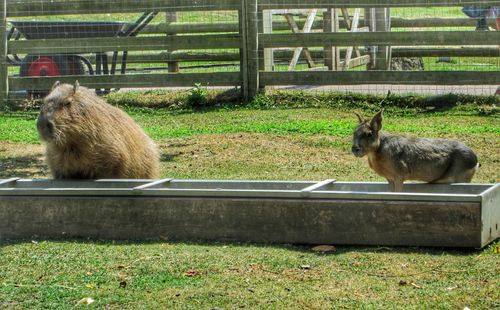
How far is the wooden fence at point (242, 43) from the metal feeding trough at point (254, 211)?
634 cm

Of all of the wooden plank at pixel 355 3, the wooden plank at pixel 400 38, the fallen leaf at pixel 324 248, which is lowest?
the fallen leaf at pixel 324 248

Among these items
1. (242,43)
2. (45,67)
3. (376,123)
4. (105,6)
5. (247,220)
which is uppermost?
(105,6)

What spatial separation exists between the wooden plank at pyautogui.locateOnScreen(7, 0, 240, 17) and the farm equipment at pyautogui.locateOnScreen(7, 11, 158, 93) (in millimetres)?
534

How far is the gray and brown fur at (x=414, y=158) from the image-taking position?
739 cm

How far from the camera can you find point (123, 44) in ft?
48.6

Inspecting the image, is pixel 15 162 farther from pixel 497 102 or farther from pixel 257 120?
pixel 497 102

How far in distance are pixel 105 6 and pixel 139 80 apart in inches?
54.1

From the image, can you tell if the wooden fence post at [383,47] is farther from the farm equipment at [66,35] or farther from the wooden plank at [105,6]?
the farm equipment at [66,35]

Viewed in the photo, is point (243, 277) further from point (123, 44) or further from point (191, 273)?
point (123, 44)

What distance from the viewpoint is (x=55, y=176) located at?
8.26 metres

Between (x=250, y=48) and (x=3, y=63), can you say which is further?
(x=3, y=63)

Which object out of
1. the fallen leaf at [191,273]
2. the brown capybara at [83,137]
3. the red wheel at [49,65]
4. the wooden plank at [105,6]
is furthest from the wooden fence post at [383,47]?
the fallen leaf at [191,273]

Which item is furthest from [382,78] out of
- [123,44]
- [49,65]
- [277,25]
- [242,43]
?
[277,25]

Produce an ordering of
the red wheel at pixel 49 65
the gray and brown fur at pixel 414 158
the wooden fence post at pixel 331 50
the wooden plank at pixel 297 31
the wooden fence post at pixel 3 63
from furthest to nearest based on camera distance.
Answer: the wooden fence post at pixel 331 50 → the wooden plank at pixel 297 31 → the red wheel at pixel 49 65 → the wooden fence post at pixel 3 63 → the gray and brown fur at pixel 414 158
